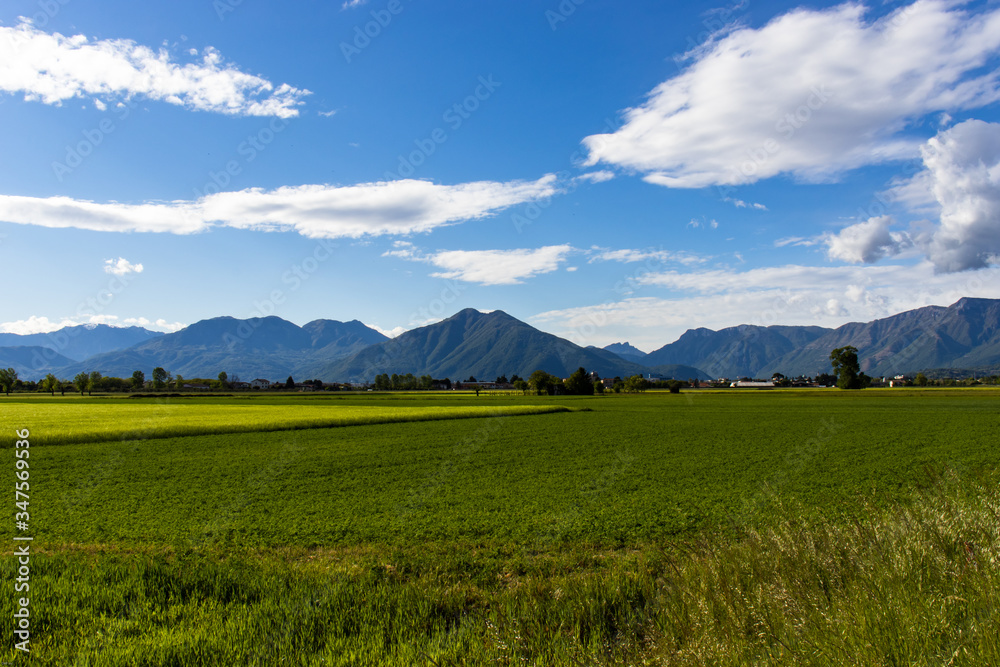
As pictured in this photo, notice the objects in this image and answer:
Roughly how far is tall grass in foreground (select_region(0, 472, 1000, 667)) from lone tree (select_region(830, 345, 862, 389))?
175366 mm

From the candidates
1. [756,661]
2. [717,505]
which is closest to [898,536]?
[756,661]

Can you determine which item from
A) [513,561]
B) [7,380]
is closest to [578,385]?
[513,561]

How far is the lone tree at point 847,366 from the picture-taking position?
155 m

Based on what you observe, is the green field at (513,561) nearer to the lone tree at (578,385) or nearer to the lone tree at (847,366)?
the lone tree at (578,385)

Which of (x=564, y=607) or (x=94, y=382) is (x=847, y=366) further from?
(x=94, y=382)

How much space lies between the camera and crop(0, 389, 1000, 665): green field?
6.21 m

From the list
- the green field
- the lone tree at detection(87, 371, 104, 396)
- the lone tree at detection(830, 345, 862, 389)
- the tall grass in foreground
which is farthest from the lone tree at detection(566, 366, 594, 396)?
the lone tree at detection(87, 371, 104, 396)

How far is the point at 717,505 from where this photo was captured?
645 inches

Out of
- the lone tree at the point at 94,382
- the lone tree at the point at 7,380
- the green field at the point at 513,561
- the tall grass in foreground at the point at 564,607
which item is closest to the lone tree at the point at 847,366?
the green field at the point at 513,561

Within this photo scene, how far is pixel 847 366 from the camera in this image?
156 metres

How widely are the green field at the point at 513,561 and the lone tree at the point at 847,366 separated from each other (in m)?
151

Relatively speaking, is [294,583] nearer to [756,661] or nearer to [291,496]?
[756,661]

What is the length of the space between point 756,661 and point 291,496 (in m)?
17.3

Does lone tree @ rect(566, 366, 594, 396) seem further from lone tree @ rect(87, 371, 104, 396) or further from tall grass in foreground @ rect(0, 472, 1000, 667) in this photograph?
lone tree @ rect(87, 371, 104, 396)
